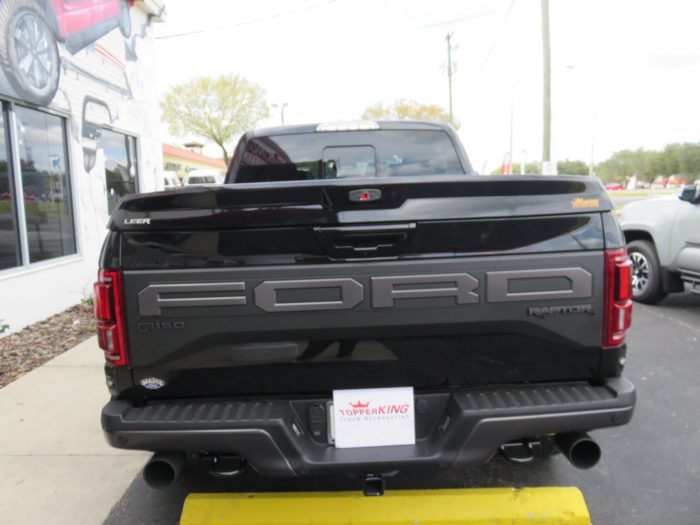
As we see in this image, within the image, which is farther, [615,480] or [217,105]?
[217,105]

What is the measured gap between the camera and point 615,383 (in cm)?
229

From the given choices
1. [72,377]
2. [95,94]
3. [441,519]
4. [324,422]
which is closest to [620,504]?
[441,519]

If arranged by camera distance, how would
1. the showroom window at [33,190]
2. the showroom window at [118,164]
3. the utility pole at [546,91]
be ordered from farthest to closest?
the utility pole at [546,91] → the showroom window at [118,164] → the showroom window at [33,190]

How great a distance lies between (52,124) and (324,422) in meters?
7.04

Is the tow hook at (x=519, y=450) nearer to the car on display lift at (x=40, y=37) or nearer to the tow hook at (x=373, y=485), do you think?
the tow hook at (x=373, y=485)

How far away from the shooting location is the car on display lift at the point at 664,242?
6.09m

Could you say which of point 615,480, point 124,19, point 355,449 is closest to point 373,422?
point 355,449

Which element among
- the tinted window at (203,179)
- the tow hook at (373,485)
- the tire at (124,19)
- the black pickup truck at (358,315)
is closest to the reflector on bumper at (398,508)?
the tow hook at (373,485)

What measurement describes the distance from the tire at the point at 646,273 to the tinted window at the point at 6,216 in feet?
24.9

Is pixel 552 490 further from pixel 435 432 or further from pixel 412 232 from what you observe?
pixel 412 232

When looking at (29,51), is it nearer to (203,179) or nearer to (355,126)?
(355,126)

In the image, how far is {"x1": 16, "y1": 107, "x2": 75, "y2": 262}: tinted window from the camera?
265 inches

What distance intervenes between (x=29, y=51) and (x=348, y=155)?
16.4 feet

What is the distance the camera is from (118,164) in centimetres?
987
